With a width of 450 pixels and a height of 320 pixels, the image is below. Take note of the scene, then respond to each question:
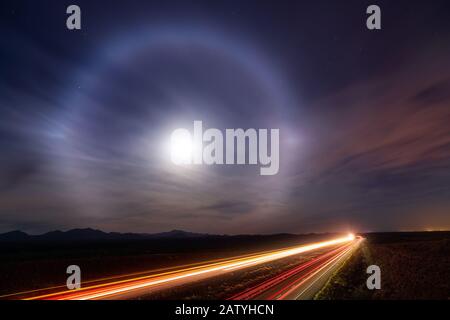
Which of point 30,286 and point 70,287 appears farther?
point 30,286

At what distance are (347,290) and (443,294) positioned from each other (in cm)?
423
